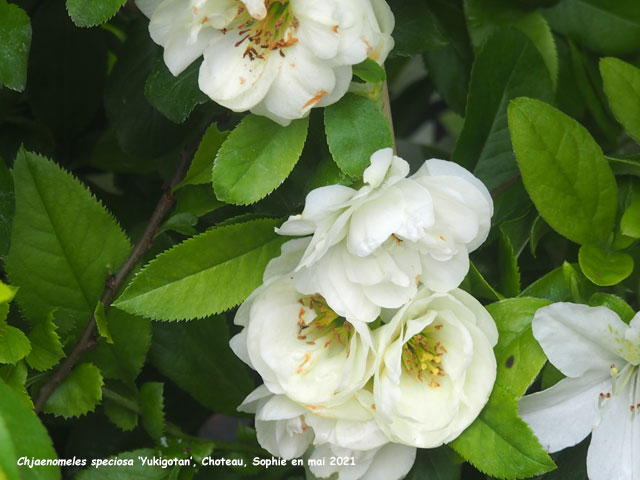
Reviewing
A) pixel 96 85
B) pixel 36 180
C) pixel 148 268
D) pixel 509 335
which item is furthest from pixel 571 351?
pixel 96 85

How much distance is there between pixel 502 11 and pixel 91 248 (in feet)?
1.36

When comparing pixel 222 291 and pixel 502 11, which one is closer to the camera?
pixel 222 291

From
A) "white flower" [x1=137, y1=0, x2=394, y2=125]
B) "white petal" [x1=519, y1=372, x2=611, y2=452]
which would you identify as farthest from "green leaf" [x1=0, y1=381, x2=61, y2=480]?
"white petal" [x1=519, y1=372, x2=611, y2=452]

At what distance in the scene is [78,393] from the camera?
62 cm

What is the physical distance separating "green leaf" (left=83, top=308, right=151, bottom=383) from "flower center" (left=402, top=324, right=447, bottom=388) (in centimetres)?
22

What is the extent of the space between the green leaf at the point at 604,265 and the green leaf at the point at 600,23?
0.78ft

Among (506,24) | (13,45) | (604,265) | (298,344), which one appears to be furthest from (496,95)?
(13,45)

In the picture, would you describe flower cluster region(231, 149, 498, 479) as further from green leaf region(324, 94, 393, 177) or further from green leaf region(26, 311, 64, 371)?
green leaf region(26, 311, 64, 371)

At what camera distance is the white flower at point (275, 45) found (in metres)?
0.49

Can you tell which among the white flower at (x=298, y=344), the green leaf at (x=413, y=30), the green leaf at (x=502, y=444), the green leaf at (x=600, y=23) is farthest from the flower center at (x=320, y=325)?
the green leaf at (x=600, y=23)

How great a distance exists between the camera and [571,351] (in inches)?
22.3

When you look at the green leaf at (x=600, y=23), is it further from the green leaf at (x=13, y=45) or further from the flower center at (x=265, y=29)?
the green leaf at (x=13, y=45)

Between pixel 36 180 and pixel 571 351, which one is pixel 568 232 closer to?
pixel 571 351

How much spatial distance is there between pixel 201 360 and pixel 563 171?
0.35 m
